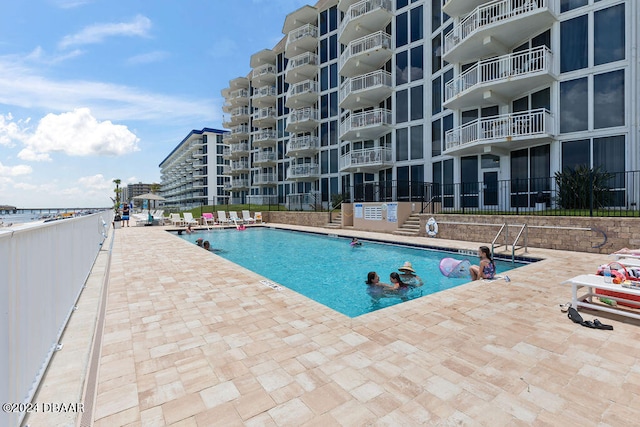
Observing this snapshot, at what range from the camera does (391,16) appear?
65.1ft

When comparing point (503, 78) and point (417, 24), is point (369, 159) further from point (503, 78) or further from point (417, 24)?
point (503, 78)

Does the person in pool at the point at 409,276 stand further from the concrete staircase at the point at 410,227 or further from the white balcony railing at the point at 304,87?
the white balcony railing at the point at 304,87

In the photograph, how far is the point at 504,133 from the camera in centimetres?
1287

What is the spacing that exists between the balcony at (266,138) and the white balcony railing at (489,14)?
847 inches

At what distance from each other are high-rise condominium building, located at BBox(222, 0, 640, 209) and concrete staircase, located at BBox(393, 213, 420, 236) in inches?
98.1

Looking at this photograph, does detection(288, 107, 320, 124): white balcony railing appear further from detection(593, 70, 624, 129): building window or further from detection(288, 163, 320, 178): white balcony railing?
detection(593, 70, 624, 129): building window

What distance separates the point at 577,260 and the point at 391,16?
18.8 m

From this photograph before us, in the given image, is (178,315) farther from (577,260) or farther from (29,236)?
(577,260)

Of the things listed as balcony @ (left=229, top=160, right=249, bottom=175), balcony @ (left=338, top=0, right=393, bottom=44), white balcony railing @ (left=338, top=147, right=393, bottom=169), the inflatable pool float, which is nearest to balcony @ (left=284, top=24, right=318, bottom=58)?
balcony @ (left=338, top=0, right=393, bottom=44)

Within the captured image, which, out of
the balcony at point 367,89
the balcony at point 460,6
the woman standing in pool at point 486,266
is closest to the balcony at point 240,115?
the balcony at point 367,89

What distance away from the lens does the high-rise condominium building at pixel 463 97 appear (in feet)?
36.9

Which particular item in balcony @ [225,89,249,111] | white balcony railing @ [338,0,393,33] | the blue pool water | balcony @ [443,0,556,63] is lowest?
the blue pool water

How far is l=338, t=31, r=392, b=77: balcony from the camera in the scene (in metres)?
19.7

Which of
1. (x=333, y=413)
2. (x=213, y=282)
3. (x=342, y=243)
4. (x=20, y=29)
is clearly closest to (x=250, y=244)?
(x=342, y=243)
